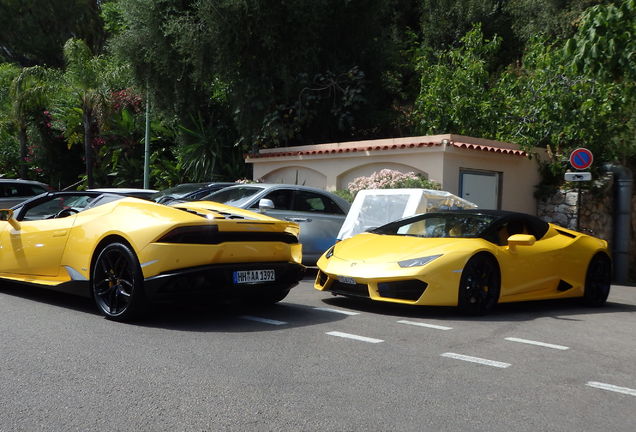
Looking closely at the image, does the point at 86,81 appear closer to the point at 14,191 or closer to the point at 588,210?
the point at 14,191

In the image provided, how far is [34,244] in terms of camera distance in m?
7.29

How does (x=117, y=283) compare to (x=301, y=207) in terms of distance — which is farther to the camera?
(x=301, y=207)

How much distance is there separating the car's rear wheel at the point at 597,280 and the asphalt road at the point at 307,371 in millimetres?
1378

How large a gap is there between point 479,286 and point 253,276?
256 cm

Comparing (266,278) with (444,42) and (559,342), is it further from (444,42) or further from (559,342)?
(444,42)

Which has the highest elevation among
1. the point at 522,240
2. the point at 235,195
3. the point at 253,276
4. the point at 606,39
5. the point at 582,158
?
the point at 606,39

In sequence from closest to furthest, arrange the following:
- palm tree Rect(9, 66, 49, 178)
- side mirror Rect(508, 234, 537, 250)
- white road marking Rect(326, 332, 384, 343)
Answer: white road marking Rect(326, 332, 384, 343) < side mirror Rect(508, 234, 537, 250) < palm tree Rect(9, 66, 49, 178)

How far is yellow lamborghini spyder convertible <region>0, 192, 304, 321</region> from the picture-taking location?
6023mm

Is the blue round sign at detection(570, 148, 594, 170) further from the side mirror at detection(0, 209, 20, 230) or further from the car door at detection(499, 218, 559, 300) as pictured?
the side mirror at detection(0, 209, 20, 230)

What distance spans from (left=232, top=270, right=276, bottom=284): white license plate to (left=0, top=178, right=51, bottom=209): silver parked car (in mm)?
12249

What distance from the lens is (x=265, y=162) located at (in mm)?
20000

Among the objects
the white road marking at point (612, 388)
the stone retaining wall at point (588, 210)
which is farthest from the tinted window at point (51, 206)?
the stone retaining wall at point (588, 210)

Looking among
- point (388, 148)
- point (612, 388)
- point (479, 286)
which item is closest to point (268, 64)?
point (388, 148)

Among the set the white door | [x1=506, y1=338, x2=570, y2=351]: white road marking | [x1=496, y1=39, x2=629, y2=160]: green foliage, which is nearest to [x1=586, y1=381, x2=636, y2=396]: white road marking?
[x1=506, y1=338, x2=570, y2=351]: white road marking
